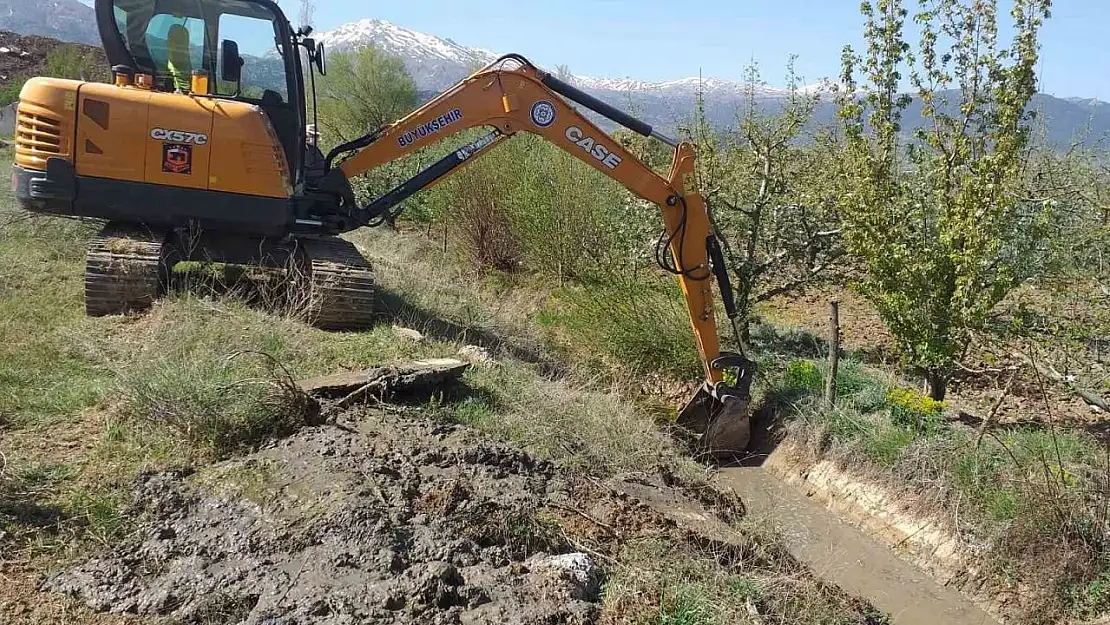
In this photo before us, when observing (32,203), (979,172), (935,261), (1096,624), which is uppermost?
(979,172)

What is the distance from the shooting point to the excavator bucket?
7188 millimetres

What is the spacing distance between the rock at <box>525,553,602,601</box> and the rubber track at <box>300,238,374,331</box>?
3994 mm

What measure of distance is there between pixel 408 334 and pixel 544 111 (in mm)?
2295

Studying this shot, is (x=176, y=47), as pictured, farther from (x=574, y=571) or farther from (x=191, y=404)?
(x=574, y=571)

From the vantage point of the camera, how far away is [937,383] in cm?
747

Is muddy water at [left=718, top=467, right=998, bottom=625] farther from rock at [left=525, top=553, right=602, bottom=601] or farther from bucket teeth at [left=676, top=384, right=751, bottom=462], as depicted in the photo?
rock at [left=525, top=553, right=602, bottom=601]

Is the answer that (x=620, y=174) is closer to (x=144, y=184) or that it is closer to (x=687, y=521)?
(x=687, y=521)

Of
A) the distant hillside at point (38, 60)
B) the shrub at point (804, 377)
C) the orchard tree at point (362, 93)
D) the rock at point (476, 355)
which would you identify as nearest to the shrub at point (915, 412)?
the shrub at point (804, 377)

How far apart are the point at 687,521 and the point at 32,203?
5655mm

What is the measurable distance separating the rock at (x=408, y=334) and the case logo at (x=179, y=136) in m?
2.22

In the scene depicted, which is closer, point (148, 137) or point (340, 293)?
point (148, 137)

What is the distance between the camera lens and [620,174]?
711cm

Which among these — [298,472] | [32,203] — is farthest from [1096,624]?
[32,203]

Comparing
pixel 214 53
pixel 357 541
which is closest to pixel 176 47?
pixel 214 53
